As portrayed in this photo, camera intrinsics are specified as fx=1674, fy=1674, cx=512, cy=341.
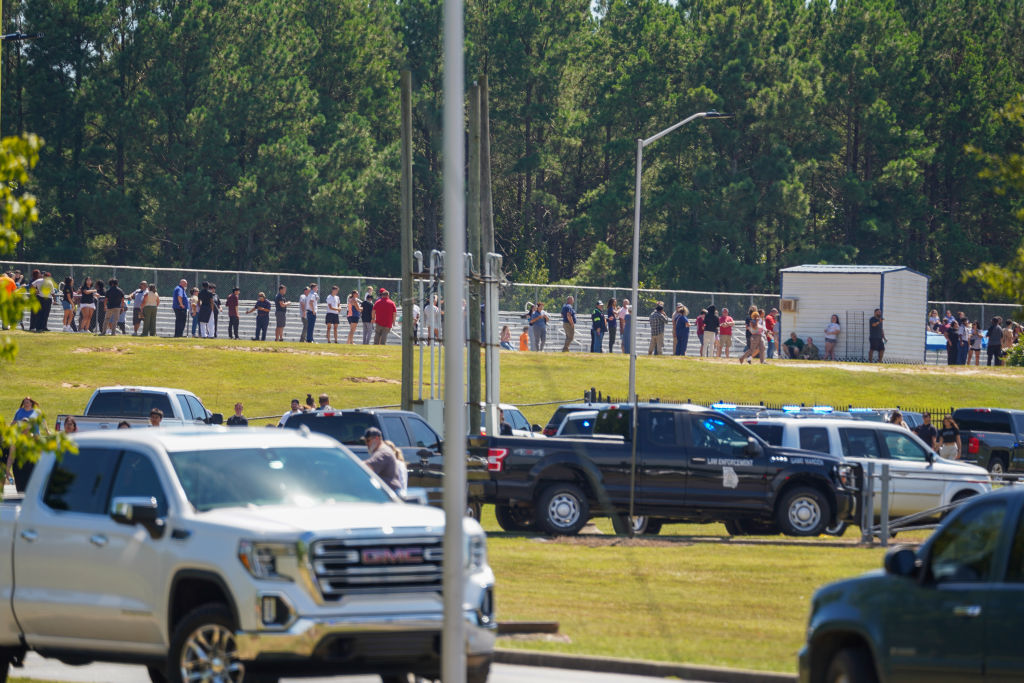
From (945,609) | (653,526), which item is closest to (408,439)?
(653,526)

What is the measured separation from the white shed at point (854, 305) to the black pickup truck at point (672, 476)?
35.2 m

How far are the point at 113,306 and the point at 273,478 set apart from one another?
4135 cm

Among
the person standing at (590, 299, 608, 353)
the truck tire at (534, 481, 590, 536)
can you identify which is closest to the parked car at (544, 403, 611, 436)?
the truck tire at (534, 481, 590, 536)

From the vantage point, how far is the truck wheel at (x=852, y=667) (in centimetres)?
902

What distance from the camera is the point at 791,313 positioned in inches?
2309

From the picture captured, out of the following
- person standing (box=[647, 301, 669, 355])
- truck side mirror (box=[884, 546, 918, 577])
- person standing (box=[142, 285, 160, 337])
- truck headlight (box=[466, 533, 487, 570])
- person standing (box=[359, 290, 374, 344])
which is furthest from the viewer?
person standing (box=[647, 301, 669, 355])

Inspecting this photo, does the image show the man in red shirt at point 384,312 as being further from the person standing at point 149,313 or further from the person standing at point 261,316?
the person standing at point 149,313

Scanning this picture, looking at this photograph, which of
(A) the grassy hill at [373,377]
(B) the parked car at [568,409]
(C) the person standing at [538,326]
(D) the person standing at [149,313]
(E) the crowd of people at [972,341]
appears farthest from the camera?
(E) the crowd of people at [972,341]

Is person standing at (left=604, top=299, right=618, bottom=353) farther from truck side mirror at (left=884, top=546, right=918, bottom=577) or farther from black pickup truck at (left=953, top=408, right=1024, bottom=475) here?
truck side mirror at (left=884, top=546, right=918, bottom=577)

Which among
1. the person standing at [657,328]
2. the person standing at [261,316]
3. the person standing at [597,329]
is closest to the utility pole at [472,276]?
the person standing at [261,316]

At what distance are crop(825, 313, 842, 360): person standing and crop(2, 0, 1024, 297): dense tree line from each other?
1019 inches

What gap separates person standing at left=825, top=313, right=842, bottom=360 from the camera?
57.0 m

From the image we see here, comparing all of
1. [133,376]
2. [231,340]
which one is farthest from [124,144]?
[133,376]

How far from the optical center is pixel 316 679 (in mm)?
12398
